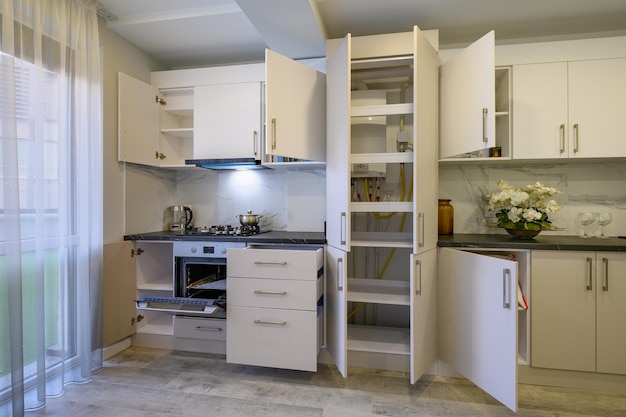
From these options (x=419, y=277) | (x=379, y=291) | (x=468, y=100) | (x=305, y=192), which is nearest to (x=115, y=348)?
(x=305, y=192)

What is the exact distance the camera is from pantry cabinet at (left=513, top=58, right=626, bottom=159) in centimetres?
196

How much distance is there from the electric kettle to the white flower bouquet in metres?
2.46

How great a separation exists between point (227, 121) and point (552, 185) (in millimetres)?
2535

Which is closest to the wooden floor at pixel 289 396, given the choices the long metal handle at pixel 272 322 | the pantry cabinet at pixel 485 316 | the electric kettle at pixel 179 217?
the pantry cabinet at pixel 485 316

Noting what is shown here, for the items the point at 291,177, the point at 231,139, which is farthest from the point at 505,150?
the point at 231,139

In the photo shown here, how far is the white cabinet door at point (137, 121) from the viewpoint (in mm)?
2256

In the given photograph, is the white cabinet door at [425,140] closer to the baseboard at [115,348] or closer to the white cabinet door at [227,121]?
the white cabinet door at [227,121]

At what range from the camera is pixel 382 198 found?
8.14ft

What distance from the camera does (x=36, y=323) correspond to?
5.32 feet

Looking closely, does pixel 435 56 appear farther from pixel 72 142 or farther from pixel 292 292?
pixel 72 142

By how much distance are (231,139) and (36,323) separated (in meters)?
1.63

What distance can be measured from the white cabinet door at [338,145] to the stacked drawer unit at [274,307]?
8.7 inches

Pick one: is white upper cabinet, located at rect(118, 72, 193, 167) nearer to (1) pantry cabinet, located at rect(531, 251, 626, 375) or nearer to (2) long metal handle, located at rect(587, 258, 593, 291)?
(1) pantry cabinet, located at rect(531, 251, 626, 375)

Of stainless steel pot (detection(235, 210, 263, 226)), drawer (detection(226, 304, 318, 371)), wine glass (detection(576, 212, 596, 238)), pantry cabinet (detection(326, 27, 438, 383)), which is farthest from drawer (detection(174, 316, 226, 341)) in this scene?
wine glass (detection(576, 212, 596, 238))
